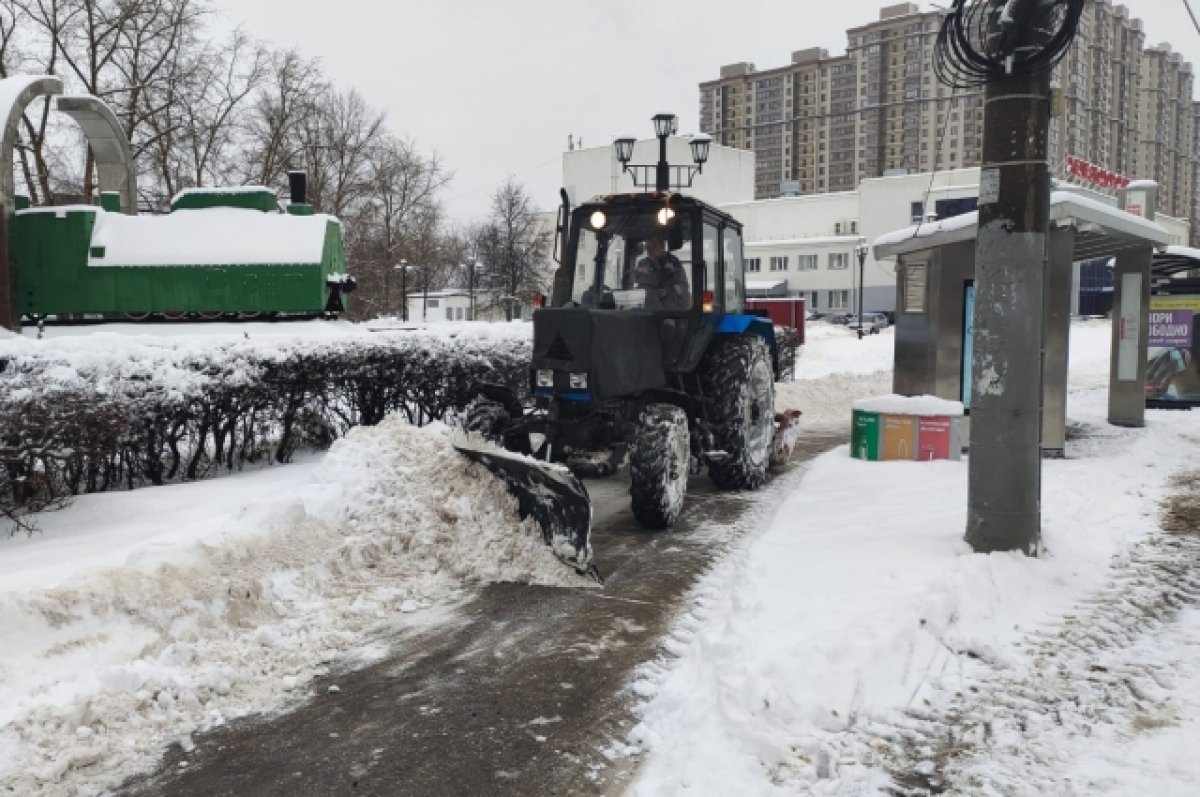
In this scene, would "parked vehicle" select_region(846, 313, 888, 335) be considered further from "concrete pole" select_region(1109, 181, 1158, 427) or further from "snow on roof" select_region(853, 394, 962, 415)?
"snow on roof" select_region(853, 394, 962, 415)

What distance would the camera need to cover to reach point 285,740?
3703 mm

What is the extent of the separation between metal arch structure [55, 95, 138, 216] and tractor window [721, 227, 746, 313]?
40.5 feet

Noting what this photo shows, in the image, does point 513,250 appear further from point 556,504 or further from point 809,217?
point 556,504

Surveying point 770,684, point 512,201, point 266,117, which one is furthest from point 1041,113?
point 512,201

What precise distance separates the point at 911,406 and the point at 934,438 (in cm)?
38

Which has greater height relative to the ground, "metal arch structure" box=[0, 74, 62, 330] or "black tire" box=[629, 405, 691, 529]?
"metal arch structure" box=[0, 74, 62, 330]

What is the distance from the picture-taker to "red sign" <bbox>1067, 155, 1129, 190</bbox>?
55.8 meters

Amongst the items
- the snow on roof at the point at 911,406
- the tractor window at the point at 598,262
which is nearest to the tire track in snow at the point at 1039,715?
the snow on roof at the point at 911,406

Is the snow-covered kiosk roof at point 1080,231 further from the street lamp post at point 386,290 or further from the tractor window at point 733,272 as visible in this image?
the street lamp post at point 386,290

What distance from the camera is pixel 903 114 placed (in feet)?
224

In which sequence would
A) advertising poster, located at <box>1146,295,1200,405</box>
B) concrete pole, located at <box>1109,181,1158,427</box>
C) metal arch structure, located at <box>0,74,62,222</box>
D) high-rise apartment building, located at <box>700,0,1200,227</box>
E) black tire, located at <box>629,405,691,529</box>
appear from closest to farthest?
black tire, located at <box>629,405,691,529</box>
concrete pole, located at <box>1109,181,1158,427</box>
metal arch structure, located at <box>0,74,62,222</box>
advertising poster, located at <box>1146,295,1200,405</box>
high-rise apartment building, located at <box>700,0,1200,227</box>

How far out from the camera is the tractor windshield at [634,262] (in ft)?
25.5

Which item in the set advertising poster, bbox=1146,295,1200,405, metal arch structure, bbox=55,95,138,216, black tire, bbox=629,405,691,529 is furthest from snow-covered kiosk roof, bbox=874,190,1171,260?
metal arch structure, bbox=55,95,138,216

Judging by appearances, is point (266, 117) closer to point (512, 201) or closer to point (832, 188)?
point (512, 201)
